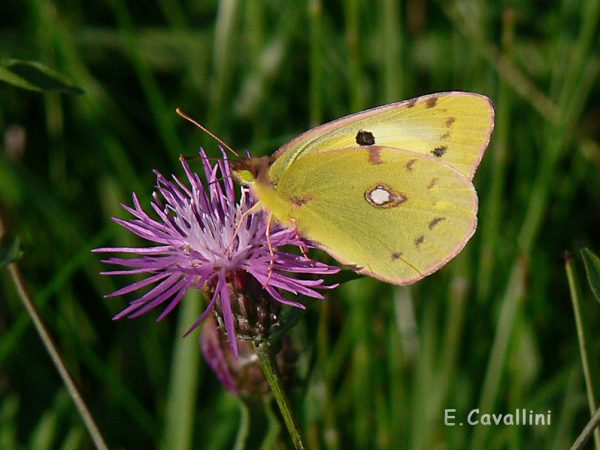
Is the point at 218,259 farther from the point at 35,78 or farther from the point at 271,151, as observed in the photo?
the point at 271,151

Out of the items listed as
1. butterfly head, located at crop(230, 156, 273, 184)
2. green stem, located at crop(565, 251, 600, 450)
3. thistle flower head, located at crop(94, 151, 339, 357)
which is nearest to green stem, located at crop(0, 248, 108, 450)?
thistle flower head, located at crop(94, 151, 339, 357)

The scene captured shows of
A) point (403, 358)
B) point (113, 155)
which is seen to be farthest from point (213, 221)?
point (113, 155)

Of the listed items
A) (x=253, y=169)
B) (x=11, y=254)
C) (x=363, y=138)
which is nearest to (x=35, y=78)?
(x=11, y=254)

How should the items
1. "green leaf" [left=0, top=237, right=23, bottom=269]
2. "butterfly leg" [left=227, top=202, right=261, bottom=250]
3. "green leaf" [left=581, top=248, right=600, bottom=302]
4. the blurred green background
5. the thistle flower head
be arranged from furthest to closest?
the blurred green background → "butterfly leg" [left=227, top=202, right=261, bottom=250] → the thistle flower head → "green leaf" [left=0, top=237, right=23, bottom=269] → "green leaf" [left=581, top=248, right=600, bottom=302]

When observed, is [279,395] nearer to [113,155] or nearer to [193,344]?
[193,344]

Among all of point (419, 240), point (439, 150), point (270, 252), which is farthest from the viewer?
point (439, 150)

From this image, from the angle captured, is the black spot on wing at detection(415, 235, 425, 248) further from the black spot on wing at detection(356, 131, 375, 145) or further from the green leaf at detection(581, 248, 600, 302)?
the green leaf at detection(581, 248, 600, 302)

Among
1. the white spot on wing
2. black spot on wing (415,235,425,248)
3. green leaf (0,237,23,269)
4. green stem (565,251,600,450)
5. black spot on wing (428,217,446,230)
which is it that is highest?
the white spot on wing
